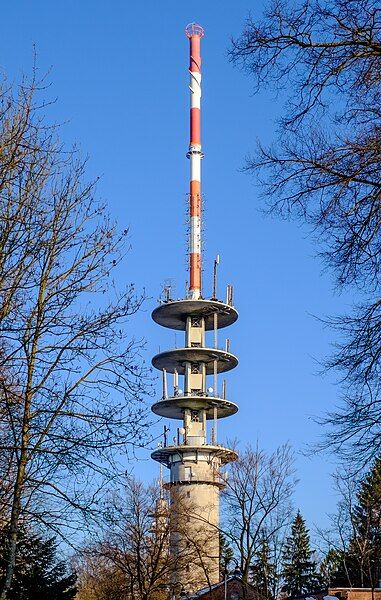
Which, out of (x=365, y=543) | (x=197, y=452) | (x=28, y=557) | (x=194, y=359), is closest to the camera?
(x=28, y=557)

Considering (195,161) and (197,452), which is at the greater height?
(195,161)

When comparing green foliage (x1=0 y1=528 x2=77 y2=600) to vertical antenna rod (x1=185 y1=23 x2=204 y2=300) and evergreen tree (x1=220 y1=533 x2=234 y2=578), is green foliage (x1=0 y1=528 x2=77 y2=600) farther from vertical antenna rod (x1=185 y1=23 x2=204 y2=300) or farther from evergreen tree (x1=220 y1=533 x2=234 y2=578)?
vertical antenna rod (x1=185 y1=23 x2=204 y2=300)

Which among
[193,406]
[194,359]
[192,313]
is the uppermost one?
[192,313]

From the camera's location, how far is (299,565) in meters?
75.1

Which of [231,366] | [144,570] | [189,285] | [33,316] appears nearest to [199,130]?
[189,285]

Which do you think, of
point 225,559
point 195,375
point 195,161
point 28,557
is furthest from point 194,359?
point 28,557

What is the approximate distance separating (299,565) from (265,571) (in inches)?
1321

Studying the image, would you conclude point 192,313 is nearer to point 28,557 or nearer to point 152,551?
point 152,551

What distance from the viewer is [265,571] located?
142 feet

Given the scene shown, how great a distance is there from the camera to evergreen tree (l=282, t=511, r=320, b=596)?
72.2 meters

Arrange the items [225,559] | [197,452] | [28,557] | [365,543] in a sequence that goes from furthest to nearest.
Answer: [197,452] < [225,559] < [365,543] < [28,557]

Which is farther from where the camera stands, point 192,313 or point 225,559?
point 192,313

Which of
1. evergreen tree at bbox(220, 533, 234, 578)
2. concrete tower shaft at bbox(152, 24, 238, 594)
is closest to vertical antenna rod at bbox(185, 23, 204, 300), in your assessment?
concrete tower shaft at bbox(152, 24, 238, 594)

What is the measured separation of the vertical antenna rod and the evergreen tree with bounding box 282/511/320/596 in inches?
844
